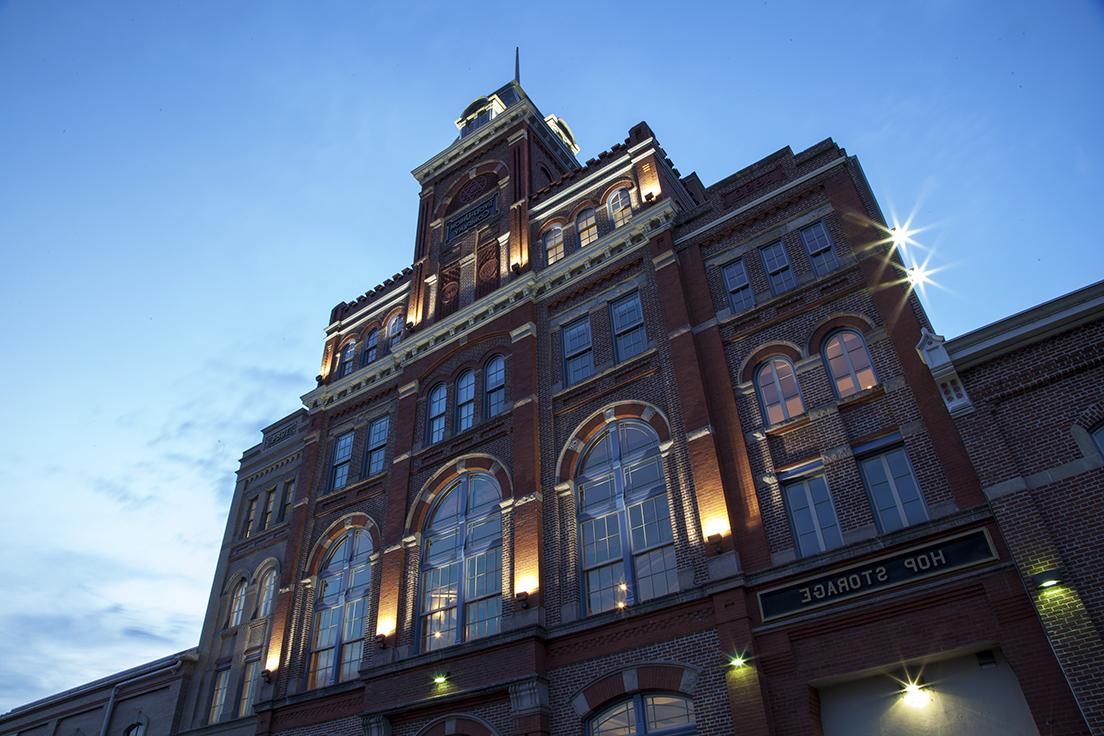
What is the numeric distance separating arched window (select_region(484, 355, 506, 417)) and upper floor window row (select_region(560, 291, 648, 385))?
7.74 ft

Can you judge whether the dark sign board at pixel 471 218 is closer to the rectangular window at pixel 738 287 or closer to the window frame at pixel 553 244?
the window frame at pixel 553 244

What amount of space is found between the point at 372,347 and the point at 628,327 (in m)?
12.7

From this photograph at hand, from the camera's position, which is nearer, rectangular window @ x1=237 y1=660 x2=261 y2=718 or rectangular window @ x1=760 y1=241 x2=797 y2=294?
rectangular window @ x1=760 y1=241 x2=797 y2=294

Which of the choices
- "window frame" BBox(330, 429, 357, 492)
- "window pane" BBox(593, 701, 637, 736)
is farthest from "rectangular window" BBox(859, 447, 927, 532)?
"window frame" BBox(330, 429, 357, 492)

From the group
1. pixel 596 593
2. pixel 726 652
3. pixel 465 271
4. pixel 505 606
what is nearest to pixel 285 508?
pixel 465 271

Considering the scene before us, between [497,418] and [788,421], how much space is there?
899cm

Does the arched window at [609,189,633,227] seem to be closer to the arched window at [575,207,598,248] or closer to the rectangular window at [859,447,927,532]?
the arched window at [575,207,598,248]

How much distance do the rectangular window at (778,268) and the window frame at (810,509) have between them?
514 cm

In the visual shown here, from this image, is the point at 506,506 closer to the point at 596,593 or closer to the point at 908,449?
the point at 596,593

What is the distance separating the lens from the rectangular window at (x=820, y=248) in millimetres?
18609

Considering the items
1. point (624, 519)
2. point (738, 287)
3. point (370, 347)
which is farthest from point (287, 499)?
point (738, 287)

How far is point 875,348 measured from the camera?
54.4 ft

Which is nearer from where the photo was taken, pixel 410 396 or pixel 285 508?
pixel 410 396

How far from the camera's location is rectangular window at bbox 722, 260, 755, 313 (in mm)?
19578
